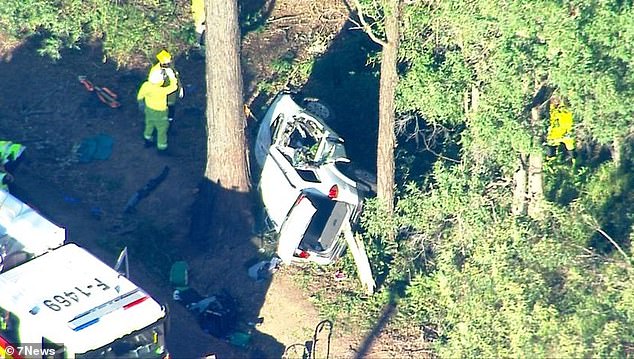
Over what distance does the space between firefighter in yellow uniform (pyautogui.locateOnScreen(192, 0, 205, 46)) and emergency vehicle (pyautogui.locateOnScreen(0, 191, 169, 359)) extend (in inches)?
291

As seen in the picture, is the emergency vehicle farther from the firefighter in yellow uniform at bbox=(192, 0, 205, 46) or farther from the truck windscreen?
the firefighter in yellow uniform at bbox=(192, 0, 205, 46)

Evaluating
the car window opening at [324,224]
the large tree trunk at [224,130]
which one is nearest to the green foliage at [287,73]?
the large tree trunk at [224,130]

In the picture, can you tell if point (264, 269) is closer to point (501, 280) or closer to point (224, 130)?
point (224, 130)

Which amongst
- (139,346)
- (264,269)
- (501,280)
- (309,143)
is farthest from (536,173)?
(139,346)

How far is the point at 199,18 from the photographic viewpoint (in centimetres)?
1970

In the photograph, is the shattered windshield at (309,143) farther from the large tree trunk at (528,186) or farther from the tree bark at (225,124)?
the large tree trunk at (528,186)

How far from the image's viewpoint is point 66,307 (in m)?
12.3

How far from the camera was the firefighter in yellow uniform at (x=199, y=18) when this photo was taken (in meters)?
19.5

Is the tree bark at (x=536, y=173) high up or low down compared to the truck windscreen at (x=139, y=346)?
up

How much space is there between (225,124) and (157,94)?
1451 mm

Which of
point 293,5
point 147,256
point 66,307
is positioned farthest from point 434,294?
point 293,5

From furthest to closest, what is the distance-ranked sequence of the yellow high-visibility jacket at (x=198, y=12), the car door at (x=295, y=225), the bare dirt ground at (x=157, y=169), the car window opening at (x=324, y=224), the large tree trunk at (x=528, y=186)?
the yellow high-visibility jacket at (x=198, y=12)
the car window opening at (x=324, y=224)
the bare dirt ground at (x=157, y=169)
the car door at (x=295, y=225)
the large tree trunk at (x=528, y=186)

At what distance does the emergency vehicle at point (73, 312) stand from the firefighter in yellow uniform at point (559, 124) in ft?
16.4

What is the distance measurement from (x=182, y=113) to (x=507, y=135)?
23.4ft
